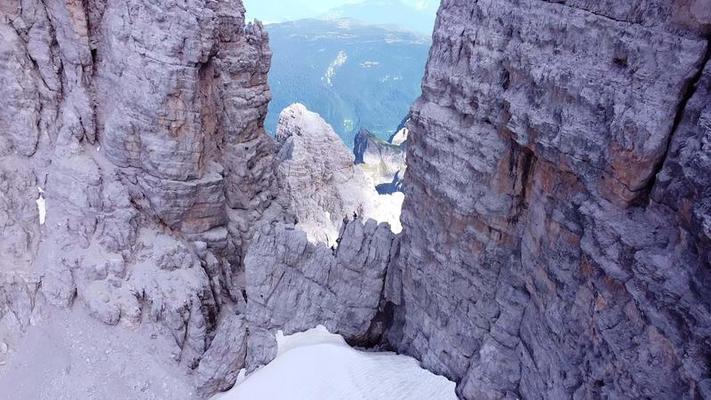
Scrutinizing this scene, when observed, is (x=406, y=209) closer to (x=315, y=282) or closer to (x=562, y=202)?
(x=315, y=282)

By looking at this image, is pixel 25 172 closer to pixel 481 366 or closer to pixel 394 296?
pixel 394 296

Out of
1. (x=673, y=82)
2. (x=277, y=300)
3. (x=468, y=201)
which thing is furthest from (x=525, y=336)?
(x=277, y=300)

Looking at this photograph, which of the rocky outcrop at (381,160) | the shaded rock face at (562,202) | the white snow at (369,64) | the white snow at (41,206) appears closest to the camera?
the shaded rock face at (562,202)

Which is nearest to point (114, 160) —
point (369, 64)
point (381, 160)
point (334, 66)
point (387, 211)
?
point (387, 211)

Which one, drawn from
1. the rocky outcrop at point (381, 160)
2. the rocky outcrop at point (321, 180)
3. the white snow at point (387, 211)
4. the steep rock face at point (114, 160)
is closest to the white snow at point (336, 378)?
the steep rock face at point (114, 160)

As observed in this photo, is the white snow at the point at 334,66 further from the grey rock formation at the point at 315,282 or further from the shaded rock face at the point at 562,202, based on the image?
the shaded rock face at the point at 562,202

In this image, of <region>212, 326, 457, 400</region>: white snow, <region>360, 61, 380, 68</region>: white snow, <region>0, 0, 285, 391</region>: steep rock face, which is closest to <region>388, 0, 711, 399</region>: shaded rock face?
<region>212, 326, 457, 400</region>: white snow
